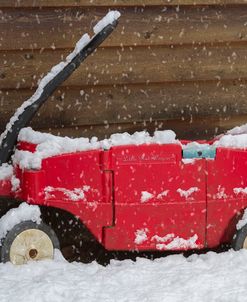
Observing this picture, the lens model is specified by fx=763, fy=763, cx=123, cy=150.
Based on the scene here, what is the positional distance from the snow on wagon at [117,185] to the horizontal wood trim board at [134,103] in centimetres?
44

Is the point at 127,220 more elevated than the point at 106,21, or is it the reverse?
the point at 106,21

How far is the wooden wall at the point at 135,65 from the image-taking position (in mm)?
4227

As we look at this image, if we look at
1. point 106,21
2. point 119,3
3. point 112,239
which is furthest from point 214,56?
point 112,239

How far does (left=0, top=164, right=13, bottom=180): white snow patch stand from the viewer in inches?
150

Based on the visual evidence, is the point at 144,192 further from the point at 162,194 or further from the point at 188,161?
the point at 188,161

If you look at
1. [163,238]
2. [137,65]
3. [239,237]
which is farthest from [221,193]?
[137,65]

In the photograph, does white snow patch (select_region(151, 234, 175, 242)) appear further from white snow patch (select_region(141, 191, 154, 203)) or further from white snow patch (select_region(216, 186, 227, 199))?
white snow patch (select_region(216, 186, 227, 199))

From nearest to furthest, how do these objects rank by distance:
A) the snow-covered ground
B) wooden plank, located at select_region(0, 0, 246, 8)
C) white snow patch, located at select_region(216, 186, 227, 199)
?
the snow-covered ground → white snow patch, located at select_region(216, 186, 227, 199) → wooden plank, located at select_region(0, 0, 246, 8)

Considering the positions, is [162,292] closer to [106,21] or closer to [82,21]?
[106,21]

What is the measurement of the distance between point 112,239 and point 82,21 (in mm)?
1286

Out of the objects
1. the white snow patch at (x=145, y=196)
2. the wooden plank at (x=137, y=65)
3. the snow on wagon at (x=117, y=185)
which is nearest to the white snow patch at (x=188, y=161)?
the snow on wagon at (x=117, y=185)

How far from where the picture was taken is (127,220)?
3.79 m

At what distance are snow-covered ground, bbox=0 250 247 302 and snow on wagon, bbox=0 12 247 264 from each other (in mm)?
98

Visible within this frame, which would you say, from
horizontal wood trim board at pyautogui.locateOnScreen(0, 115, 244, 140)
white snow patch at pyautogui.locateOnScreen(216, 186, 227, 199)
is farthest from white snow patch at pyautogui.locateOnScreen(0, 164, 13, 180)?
white snow patch at pyautogui.locateOnScreen(216, 186, 227, 199)
